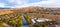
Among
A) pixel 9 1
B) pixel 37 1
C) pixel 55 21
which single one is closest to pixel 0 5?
pixel 9 1

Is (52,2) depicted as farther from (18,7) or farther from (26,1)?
(18,7)

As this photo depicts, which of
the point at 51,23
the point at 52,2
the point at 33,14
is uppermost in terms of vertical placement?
the point at 52,2

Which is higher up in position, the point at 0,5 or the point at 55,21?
the point at 0,5

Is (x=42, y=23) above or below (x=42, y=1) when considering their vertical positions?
below

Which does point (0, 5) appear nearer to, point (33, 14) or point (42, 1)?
point (33, 14)

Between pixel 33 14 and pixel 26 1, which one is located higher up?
pixel 26 1

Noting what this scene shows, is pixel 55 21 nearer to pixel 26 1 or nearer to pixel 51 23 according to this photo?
pixel 51 23

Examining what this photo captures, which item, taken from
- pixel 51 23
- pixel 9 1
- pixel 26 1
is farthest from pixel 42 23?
pixel 9 1

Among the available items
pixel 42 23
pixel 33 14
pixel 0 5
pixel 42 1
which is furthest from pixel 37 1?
pixel 0 5
